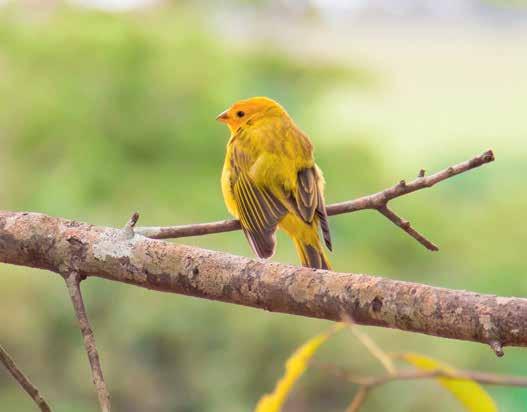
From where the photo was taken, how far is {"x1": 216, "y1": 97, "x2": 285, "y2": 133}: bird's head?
8.82 feet

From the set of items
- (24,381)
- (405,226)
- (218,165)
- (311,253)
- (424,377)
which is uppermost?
(218,165)

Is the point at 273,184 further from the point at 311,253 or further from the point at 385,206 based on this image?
the point at 385,206

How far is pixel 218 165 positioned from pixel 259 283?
31.4ft

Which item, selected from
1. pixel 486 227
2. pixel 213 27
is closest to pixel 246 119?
pixel 486 227

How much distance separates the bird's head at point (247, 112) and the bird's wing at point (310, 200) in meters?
0.37

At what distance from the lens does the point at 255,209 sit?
2270mm

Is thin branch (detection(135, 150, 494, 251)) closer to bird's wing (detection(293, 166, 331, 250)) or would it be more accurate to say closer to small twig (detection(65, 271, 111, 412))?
small twig (detection(65, 271, 111, 412))

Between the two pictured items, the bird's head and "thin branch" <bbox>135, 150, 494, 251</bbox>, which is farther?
the bird's head

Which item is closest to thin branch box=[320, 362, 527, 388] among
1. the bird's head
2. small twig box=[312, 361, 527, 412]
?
small twig box=[312, 361, 527, 412]

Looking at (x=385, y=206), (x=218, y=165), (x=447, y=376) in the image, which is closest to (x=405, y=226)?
(x=385, y=206)

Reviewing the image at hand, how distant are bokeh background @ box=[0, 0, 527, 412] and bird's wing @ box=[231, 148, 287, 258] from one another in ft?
13.0

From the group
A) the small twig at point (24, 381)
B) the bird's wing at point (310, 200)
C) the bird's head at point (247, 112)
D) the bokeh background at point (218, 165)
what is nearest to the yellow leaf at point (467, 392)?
the small twig at point (24, 381)

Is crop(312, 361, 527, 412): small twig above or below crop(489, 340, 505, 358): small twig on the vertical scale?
below

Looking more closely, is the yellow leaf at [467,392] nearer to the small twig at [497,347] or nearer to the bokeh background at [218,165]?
the small twig at [497,347]
